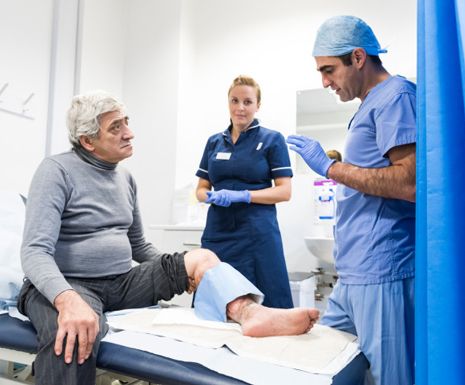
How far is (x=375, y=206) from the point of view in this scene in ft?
3.46

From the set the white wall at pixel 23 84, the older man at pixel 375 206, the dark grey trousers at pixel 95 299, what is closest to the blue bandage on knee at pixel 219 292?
the dark grey trousers at pixel 95 299

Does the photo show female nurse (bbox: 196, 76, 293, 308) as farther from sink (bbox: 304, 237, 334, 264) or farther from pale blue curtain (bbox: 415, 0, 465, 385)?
pale blue curtain (bbox: 415, 0, 465, 385)

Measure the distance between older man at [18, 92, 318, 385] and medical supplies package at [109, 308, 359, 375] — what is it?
5 centimetres

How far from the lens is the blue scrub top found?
3.28ft

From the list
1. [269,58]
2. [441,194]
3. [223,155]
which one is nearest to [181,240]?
[223,155]

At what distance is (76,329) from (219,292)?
0.40 m

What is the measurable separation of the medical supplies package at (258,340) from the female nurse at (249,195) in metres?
0.55

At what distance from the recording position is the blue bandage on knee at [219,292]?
1.19 metres

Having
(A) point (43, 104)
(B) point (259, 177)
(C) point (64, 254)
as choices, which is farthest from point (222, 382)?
(A) point (43, 104)

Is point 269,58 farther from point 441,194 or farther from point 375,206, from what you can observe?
point 441,194

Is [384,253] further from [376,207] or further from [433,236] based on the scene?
[433,236]

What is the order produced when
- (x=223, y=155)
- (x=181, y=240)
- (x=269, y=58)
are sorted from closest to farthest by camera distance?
(x=223, y=155)
(x=181, y=240)
(x=269, y=58)

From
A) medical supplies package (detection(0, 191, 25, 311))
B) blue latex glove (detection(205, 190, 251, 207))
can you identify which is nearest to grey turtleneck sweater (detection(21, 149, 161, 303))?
medical supplies package (detection(0, 191, 25, 311))

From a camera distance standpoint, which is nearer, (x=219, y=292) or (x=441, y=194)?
(x=441, y=194)
